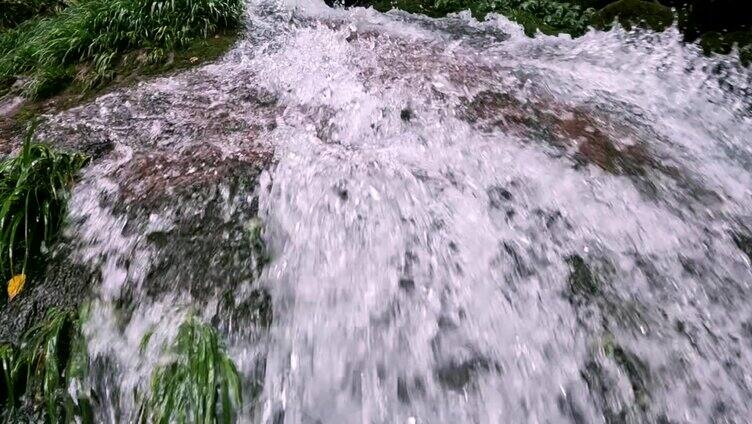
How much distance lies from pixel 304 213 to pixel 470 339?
127 centimetres

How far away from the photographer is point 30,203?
8.50 ft

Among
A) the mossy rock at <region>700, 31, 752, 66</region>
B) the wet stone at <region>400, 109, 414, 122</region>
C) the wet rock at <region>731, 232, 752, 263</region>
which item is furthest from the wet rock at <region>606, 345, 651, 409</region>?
the mossy rock at <region>700, 31, 752, 66</region>

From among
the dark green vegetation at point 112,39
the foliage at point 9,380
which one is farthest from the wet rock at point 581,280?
the dark green vegetation at point 112,39

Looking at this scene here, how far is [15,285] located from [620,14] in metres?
6.26

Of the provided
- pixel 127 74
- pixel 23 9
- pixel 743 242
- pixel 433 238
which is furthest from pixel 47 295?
pixel 23 9

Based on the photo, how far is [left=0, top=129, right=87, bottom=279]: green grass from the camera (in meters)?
2.44

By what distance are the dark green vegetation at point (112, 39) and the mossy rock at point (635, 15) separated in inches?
173

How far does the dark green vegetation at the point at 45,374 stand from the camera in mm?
1978

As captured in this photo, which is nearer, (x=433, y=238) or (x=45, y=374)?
(x=45, y=374)

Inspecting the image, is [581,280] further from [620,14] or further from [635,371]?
[620,14]

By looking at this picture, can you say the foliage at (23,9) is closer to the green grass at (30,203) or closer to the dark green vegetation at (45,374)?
the green grass at (30,203)

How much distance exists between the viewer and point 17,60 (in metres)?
4.78

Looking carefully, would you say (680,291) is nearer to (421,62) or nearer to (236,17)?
(421,62)

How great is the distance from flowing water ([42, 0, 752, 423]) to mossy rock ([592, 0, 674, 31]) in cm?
93
